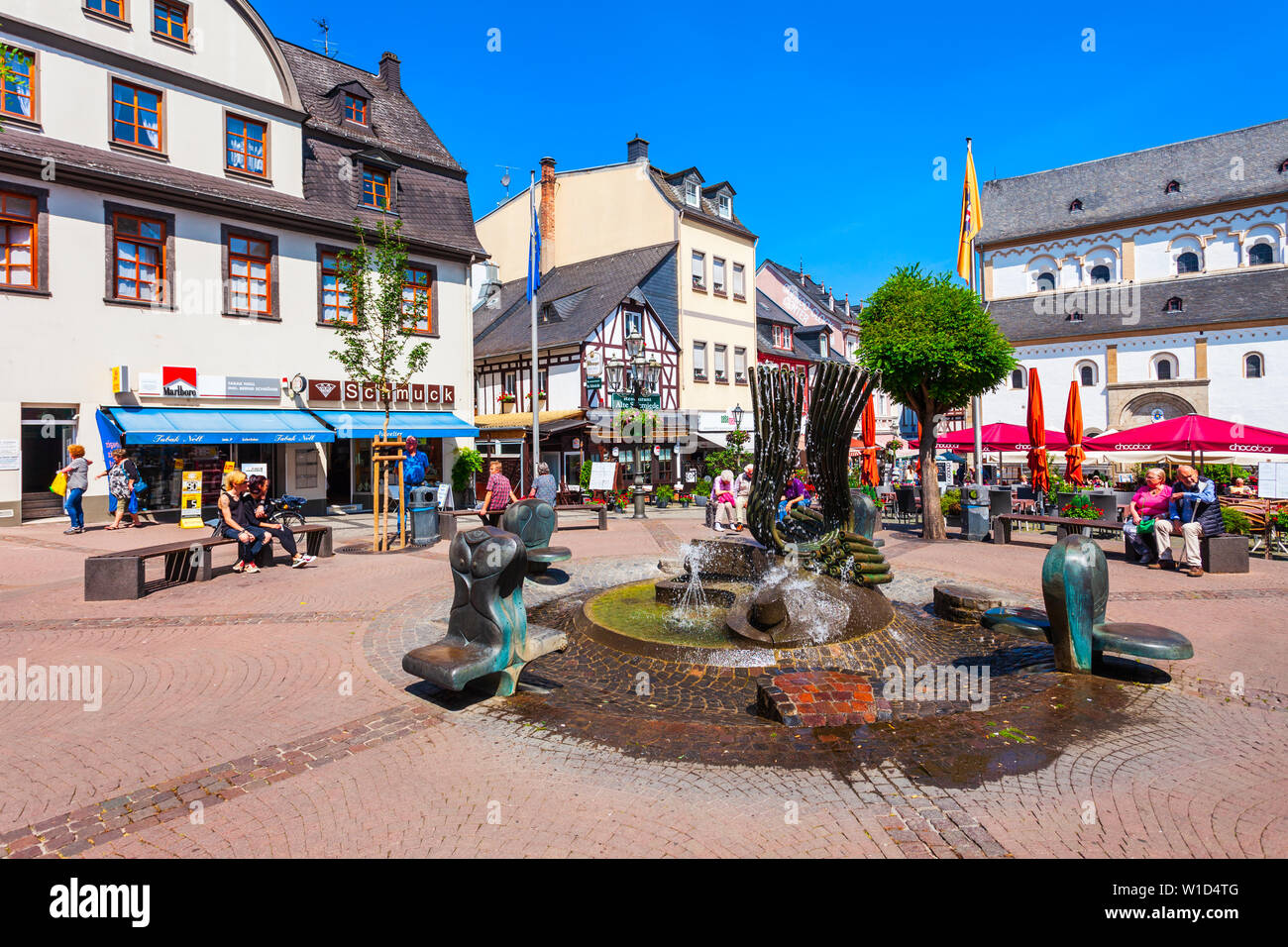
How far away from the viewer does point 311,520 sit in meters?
19.7

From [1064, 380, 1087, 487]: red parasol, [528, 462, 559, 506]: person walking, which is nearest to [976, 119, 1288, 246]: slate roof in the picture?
[1064, 380, 1087, 487]: red parasol

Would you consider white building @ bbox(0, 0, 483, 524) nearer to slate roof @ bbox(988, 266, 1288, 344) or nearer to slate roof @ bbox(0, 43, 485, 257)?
slate roof @ bbox(0, 43, 485, 257)

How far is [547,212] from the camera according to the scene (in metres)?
39.7

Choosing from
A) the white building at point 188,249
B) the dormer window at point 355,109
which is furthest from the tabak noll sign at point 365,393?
the dormer window at point 355,109

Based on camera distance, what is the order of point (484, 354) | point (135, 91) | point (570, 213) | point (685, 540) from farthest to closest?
point (570, 213)
point (484, 354)
point (135, 91)
point (685, 540)

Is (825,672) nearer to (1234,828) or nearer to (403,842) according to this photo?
(1234,828)

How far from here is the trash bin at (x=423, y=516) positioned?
14641 mm

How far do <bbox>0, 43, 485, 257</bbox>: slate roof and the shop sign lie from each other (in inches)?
168

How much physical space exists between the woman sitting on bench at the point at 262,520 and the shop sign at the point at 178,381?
9024mm

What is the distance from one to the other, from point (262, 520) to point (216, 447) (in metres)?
9.94

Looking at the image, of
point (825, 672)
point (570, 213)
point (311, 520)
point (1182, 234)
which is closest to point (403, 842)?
point (825, 672)

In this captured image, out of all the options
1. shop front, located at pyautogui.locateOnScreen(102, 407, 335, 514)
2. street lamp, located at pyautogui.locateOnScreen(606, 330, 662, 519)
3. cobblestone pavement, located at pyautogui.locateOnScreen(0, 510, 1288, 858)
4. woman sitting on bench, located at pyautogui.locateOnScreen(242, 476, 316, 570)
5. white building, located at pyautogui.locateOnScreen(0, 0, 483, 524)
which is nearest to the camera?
cobblestone pavement, located at pyautogui.locateOnScreen(0, 510, 1288, 858)

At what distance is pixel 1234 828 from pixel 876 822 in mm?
1721

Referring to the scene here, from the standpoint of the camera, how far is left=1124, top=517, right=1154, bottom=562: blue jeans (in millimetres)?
11812
